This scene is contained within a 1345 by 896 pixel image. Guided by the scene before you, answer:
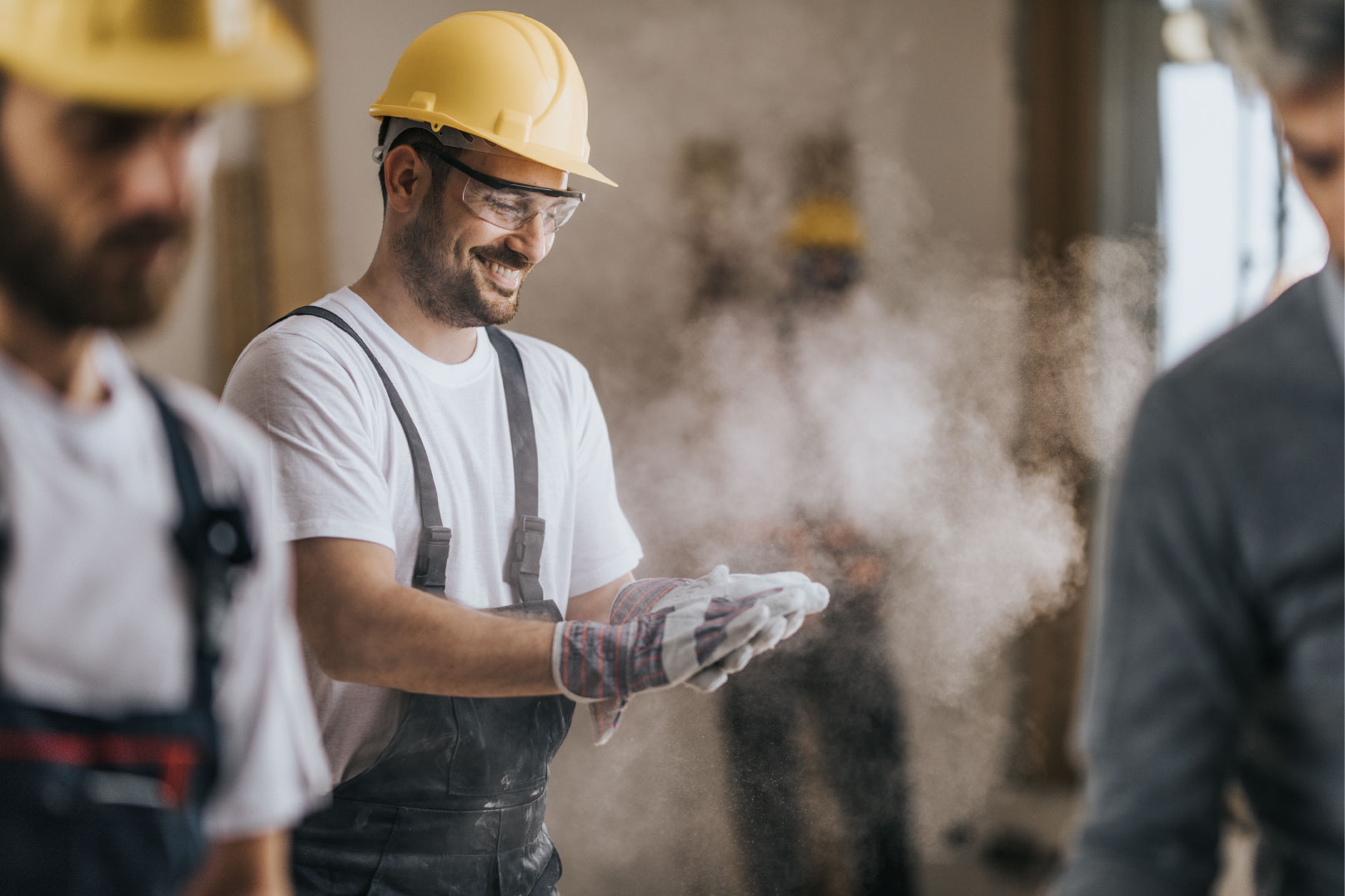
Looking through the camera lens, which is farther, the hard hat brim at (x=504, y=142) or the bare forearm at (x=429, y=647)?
the hard hat brim at (x=504, y=142)

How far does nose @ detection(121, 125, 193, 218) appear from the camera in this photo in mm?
597

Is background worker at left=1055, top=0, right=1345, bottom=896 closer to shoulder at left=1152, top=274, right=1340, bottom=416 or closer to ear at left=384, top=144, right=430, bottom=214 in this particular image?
shoulder at left=1152, top=274, right=1340, bottom=416

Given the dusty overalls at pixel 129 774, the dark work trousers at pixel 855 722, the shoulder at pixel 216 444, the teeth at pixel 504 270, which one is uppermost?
the teeth at pixel 504 270

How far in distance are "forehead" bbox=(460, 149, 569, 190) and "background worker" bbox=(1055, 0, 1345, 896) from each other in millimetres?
949

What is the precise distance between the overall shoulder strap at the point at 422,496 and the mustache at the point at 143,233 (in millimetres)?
750

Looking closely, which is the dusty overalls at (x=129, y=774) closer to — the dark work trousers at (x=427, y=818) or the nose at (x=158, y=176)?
the nose at (x=158, y=176)

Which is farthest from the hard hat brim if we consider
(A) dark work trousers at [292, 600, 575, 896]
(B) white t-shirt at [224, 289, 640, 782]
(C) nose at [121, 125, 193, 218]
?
(C) nose at [121, 125, 193, 218]

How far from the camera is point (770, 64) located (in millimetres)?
3385

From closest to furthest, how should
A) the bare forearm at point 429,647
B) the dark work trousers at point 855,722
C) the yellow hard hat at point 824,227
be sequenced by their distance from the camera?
the bare forearm at point 429,647, the dark work trousers at point 855,722, the yellow hard hat at point 824,227

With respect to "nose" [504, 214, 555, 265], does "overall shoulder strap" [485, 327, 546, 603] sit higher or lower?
lower

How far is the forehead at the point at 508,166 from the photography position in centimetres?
147

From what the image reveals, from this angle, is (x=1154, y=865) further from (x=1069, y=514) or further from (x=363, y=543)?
(x=1069, y=514)

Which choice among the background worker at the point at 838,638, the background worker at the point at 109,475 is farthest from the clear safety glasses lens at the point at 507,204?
the background worker at the point at 838,638

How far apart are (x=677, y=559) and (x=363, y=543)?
143cm
